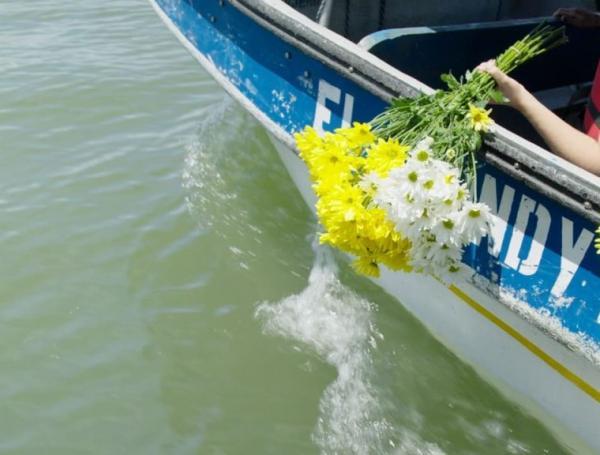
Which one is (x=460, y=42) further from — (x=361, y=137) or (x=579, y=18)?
(x=361, y=137)

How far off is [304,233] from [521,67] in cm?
164

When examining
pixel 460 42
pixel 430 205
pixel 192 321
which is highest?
pixel 460 42

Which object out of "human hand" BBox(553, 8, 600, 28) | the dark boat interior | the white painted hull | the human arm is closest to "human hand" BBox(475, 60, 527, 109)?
the human arm

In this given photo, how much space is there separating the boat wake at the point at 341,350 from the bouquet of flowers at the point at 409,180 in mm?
957

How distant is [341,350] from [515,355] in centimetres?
106

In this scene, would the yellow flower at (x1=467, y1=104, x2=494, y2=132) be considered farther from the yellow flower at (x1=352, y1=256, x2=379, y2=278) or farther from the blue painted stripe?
the yellow flower at (x1=352, y1=256, x2=379, y2=278)

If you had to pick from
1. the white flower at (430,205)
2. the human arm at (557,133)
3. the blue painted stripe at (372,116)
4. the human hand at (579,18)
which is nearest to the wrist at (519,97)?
the human arm at (557,133)

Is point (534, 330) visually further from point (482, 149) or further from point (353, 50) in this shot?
point (353, 50)

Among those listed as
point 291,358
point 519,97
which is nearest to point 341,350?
point 291,358

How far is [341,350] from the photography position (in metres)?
4.28

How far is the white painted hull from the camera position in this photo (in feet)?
10.7

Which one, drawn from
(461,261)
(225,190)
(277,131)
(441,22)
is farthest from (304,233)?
(461,261)

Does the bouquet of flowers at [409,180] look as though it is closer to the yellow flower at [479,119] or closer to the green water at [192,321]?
the yellow flower at [479,119]

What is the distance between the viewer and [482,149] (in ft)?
10.1
